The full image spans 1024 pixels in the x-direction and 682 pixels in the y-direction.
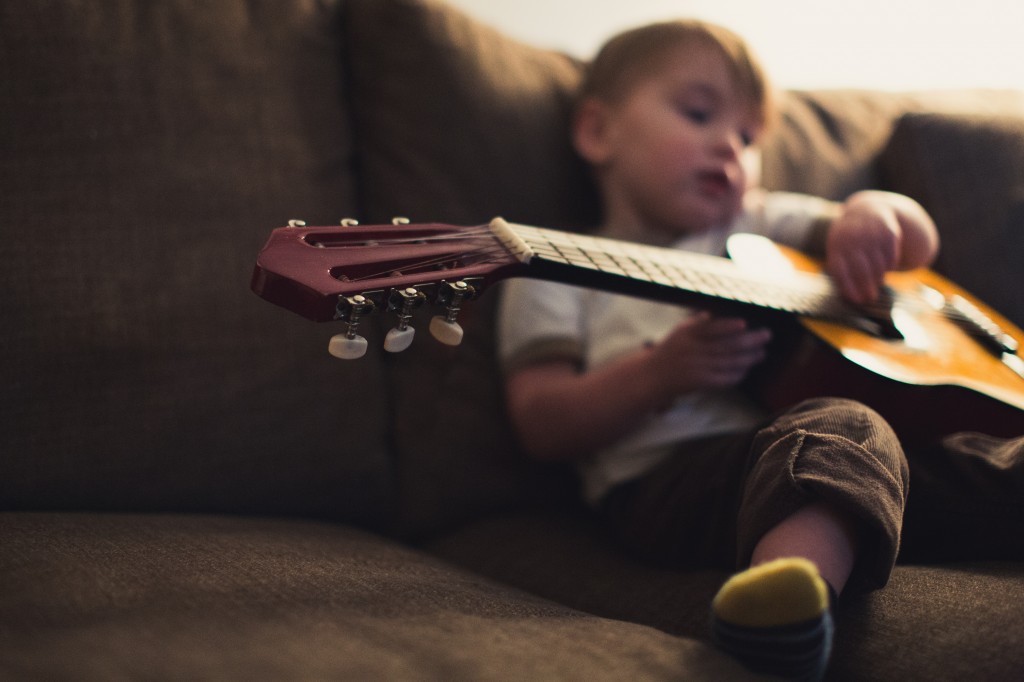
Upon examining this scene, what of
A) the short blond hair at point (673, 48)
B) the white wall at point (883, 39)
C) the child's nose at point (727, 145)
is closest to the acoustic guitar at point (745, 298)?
the child's nose at point (727, 145)

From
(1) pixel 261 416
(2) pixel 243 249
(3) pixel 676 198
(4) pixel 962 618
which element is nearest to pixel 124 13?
(2) pixel 243 249

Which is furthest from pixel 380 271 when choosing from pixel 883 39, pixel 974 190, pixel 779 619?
pixel 883 39

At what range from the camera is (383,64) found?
1125 millimetres

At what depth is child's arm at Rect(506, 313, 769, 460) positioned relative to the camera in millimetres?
933

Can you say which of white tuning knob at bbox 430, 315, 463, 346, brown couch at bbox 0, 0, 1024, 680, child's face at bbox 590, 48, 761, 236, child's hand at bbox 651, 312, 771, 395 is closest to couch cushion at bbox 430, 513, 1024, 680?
brown couch at bbox 0, 0, 1024, 680

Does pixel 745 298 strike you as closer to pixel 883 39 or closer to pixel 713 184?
pixel 713 184

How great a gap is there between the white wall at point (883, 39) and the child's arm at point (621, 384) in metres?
1.17

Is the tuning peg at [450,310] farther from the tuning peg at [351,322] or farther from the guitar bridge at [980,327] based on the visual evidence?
the guitar bridge at [980,327]

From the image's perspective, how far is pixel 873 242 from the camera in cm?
109

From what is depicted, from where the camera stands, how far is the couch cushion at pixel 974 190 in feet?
4.22

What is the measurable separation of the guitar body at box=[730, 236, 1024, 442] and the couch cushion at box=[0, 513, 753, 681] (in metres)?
0.39

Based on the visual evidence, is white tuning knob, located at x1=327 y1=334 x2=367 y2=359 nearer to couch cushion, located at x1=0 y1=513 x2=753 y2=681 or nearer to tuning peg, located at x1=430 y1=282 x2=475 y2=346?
tuning peg, located at x1=430 y1=282 x2=475 y2=346

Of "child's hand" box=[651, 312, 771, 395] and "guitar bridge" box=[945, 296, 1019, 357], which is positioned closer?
"child's hand" box=[651, 312, 771, 395]

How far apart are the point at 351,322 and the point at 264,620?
0.69 feet
